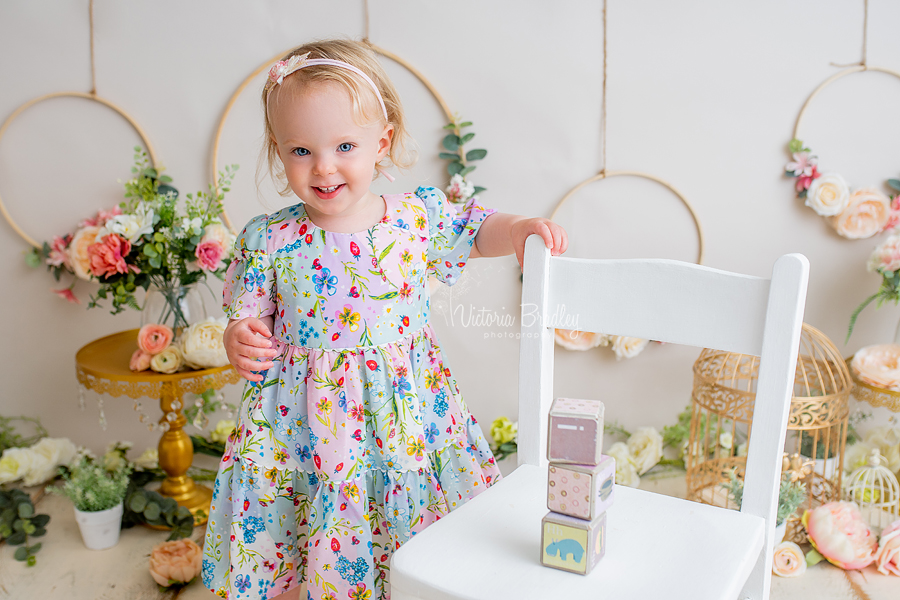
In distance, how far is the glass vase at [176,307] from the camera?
167 centimetres

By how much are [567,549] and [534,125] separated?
1.28 m

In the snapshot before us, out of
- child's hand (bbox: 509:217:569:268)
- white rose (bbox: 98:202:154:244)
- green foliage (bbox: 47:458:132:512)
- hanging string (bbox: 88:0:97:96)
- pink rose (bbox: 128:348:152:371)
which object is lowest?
green foliage (bbox: 47:458:132:512)

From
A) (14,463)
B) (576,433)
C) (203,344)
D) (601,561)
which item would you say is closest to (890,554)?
(601,561)

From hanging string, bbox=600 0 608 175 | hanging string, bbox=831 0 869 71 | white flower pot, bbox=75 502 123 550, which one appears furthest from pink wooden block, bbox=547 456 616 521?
hanging string, bbox=831 0 869 71

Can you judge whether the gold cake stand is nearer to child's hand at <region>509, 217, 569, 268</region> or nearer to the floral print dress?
the floral print dress

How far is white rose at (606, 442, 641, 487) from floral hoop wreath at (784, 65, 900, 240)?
78 centimetres

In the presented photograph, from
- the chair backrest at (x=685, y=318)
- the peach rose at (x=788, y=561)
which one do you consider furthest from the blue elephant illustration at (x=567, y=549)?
the peach rose at (x=788, y=561)

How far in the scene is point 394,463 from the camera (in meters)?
1.06

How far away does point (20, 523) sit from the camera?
163 centimetres

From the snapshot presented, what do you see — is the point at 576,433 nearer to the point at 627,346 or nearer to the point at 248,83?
the point at 627,346

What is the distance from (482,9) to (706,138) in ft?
2.14

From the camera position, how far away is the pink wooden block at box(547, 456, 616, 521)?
0.65 meters

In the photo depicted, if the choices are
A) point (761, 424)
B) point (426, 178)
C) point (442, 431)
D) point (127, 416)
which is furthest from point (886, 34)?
point (127, 416)

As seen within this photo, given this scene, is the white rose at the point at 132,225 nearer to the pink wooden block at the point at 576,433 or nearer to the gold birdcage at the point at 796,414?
the pink wooden block at the point at 576,433
